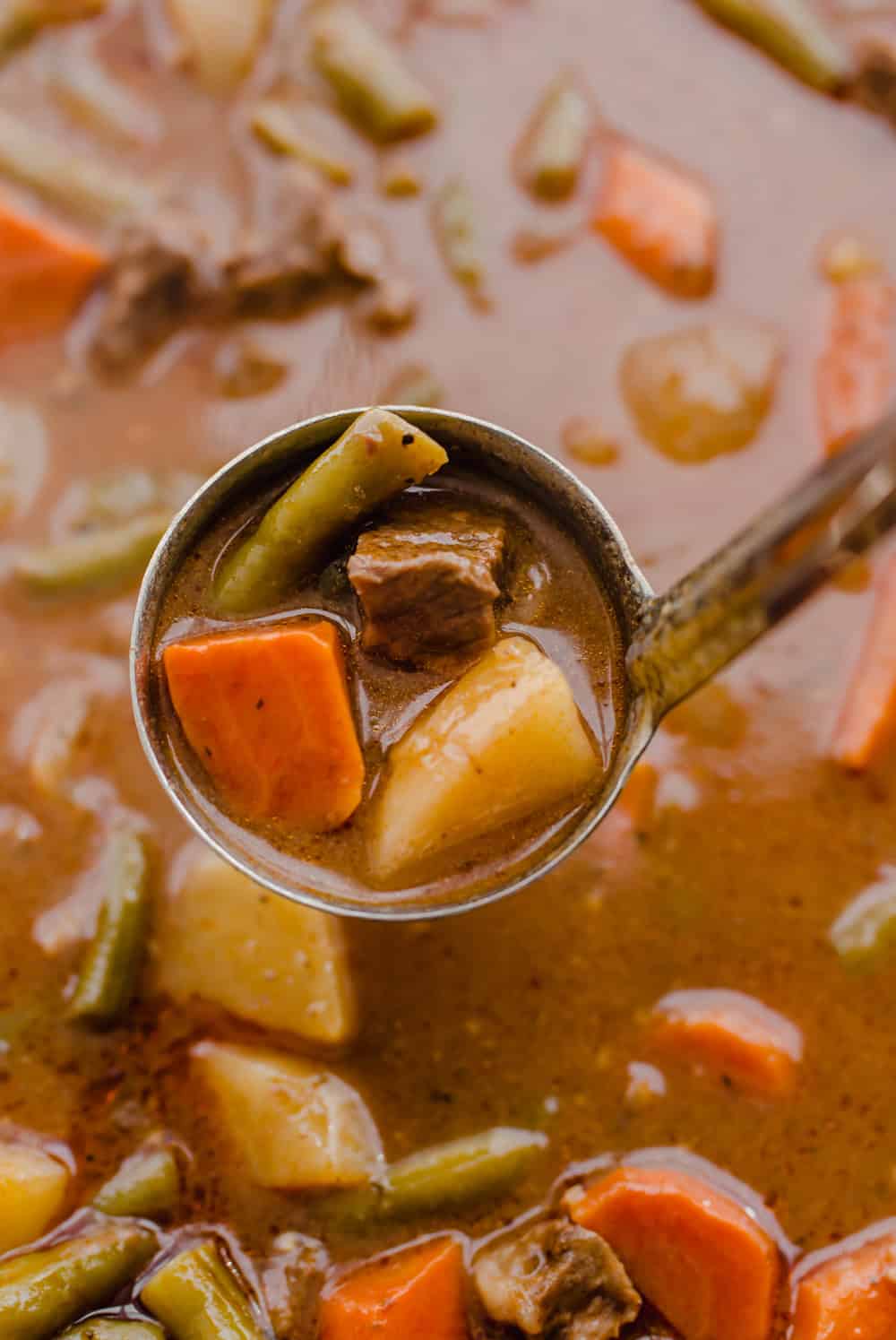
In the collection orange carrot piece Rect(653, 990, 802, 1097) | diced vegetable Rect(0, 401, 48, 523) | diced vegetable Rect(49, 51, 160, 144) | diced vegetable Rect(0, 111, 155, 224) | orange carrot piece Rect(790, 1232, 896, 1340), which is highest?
diced vegetable Rect(49, 51, 160, 144)

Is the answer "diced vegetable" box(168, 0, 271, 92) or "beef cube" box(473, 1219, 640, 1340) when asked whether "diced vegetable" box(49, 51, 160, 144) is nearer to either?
"diced vegetable" box(168, 0, 271, 92)

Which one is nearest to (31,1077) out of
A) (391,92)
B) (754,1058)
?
(754,1058)

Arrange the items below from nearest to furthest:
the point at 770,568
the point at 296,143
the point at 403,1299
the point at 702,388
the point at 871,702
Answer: the point at 770,568, the point at 403,1299, the point at 871,702, the point at 702,388, the point at 296,143

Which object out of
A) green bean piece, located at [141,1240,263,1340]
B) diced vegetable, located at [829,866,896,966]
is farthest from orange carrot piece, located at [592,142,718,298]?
green bean piece, located at [141,1240,263,1340]

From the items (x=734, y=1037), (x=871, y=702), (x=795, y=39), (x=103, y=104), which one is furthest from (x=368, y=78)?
(x=734, y=1037)

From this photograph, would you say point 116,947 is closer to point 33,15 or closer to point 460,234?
point 460,234

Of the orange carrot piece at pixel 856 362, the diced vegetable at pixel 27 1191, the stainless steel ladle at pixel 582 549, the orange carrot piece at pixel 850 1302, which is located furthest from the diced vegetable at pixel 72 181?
the orange carrot piece at pixel 850 1302

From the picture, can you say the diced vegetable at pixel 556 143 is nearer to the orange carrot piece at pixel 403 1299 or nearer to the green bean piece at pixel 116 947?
the green bean piece at pixel 116 947
